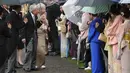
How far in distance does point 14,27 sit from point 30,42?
1493mm

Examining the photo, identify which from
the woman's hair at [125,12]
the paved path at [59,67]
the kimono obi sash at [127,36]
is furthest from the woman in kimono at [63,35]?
the kimono obi sash at [127,36]

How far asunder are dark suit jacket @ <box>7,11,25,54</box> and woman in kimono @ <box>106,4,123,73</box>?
270 cm

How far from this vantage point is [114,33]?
955cm

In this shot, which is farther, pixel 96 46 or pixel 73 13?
pixel 73 13

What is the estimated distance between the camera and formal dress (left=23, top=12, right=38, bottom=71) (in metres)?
13.0

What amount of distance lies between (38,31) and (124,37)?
537cm

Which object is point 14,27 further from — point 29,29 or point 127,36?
point 127,36

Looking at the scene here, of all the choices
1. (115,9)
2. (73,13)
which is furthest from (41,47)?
(115,9)

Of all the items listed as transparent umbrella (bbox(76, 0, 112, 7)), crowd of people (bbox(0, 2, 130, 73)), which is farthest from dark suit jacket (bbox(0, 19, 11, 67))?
transparent umbrella (bbox(76, 0, 112, 7))

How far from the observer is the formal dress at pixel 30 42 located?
42.5 ft

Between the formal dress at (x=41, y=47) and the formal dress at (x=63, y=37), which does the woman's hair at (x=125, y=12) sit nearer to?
the formal dress at (x=41, y=47)

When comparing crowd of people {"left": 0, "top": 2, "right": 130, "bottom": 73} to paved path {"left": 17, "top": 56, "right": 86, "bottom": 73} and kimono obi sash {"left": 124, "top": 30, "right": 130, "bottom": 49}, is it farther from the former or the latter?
paved path {"left": 17, "top": 56, "right": 86, "bottom": 73}

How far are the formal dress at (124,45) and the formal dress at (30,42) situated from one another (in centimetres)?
451

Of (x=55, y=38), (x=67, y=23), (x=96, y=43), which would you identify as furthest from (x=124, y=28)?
(x=55, y=38)
